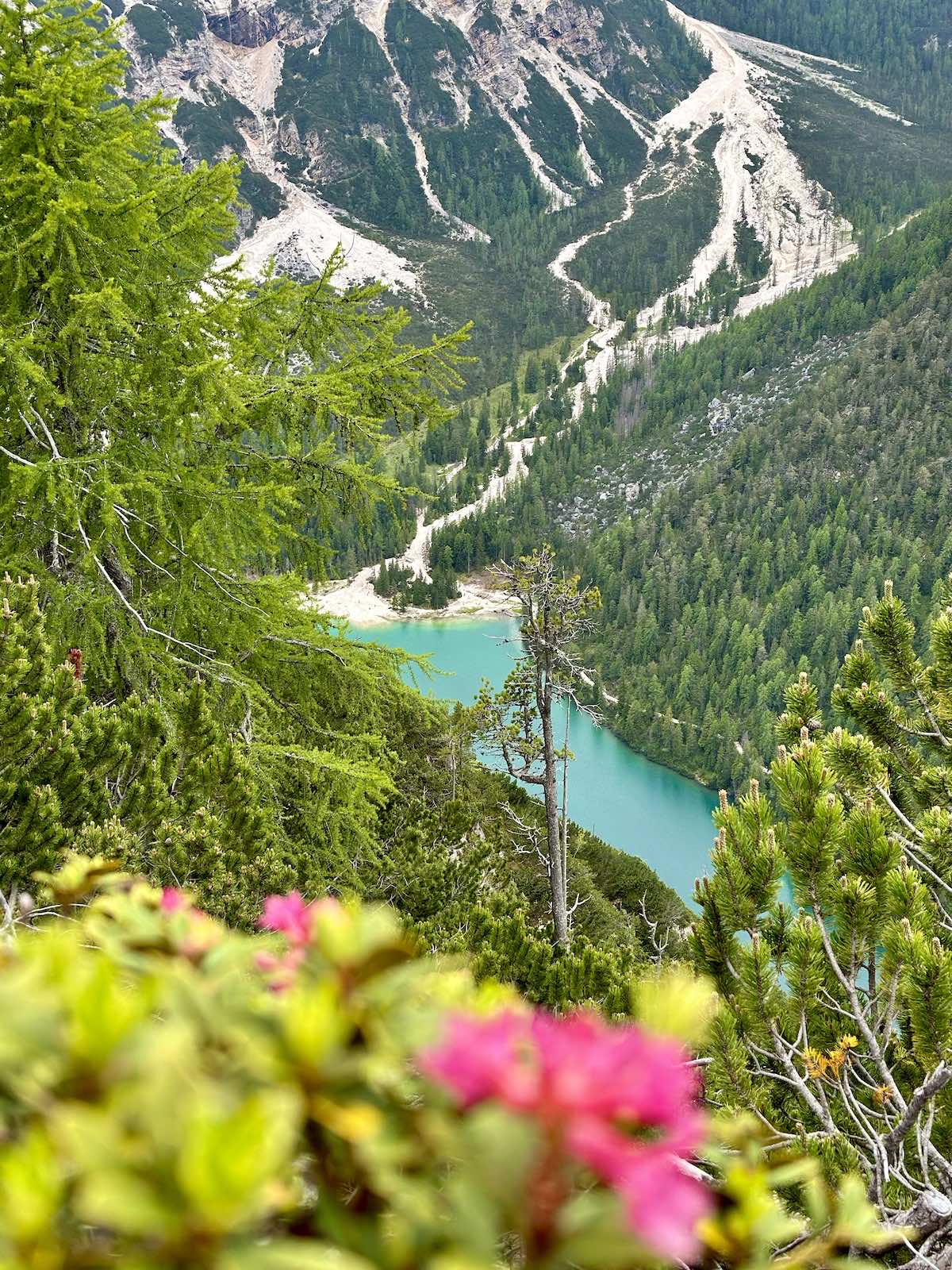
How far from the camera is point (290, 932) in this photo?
631 mm

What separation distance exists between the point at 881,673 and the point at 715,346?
116534mm

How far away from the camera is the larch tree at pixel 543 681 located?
1129cm

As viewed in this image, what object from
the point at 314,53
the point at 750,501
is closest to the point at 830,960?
the point at 750,501

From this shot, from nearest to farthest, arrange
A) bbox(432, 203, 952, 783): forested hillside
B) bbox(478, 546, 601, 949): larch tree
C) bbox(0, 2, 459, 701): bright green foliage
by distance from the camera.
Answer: bbox(0, 2, 459, 701): bright green foliage < bbox(478, 546, 601, 949): larch tree < bbox(432, 203, 952, 783): forested hillside

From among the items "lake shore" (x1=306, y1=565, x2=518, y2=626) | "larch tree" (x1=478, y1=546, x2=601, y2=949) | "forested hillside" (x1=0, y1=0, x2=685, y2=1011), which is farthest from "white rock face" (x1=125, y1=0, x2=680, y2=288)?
"forested hillside" (x1=0, y1=0, x2=685, y2=1011)

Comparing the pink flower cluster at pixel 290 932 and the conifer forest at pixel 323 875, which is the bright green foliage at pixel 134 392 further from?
the pink flower cluster at pixel 290 932

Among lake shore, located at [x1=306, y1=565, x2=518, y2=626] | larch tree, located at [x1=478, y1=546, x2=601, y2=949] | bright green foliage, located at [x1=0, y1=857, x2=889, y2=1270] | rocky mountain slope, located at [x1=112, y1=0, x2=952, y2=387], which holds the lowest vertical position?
lake shore, located at [x1=306, y1=565, x2=518, y2=626]

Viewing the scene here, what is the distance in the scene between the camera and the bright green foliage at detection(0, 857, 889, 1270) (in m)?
0.33

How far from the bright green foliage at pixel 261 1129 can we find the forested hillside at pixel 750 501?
2078 inches

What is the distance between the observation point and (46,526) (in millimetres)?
5605

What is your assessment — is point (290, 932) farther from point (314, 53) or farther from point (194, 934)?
point (314, 53)

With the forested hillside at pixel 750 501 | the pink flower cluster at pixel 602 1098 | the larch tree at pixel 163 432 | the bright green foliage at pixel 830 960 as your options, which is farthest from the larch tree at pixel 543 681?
the forested hillside at pixel 750 501

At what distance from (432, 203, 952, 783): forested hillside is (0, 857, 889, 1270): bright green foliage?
52780mm

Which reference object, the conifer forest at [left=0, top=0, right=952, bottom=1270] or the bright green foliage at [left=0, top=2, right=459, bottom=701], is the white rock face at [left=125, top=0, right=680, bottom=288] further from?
the bright green foliage at [left=0, top=2, right=459, bottom=701]
